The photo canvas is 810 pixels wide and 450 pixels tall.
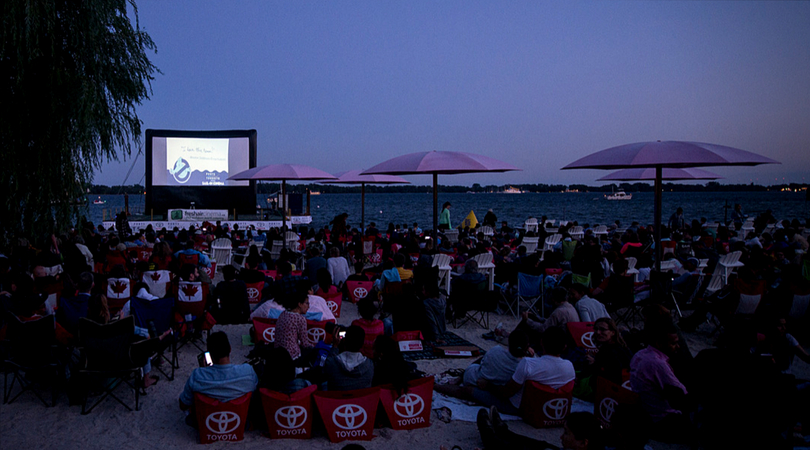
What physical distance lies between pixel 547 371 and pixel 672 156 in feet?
10.2

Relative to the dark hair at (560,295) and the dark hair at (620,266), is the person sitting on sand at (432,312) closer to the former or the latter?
the dark hair at (560,295)

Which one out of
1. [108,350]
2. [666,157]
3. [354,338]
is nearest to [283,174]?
[108,350]

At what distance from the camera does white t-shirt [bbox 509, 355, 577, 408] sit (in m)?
4.04

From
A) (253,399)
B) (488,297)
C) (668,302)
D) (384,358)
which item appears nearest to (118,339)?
(253,399)

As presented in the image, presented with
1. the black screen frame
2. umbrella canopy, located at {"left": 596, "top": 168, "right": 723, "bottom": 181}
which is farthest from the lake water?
umbrella canopy, located at {"left": 596, "top": 168, "right": 723, "bottom": 181}

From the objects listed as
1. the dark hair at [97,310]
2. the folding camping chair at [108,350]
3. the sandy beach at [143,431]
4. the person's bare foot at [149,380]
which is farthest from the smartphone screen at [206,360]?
the person's bare foot at [149,380]

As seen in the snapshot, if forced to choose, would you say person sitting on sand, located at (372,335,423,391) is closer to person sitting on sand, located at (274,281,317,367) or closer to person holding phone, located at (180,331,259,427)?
person sitting on sand, located at (274,281,317,367)

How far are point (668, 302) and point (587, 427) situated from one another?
5083 millimetres

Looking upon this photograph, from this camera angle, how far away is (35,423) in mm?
4281

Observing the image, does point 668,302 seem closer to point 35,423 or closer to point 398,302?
point 398,302

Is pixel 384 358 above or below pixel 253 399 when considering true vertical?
above

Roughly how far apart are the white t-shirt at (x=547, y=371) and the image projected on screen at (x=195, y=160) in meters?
21.6

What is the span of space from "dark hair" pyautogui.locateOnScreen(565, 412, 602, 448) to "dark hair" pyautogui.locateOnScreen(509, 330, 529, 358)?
4.81ft

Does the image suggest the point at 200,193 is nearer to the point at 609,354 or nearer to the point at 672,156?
the point at 672,156
